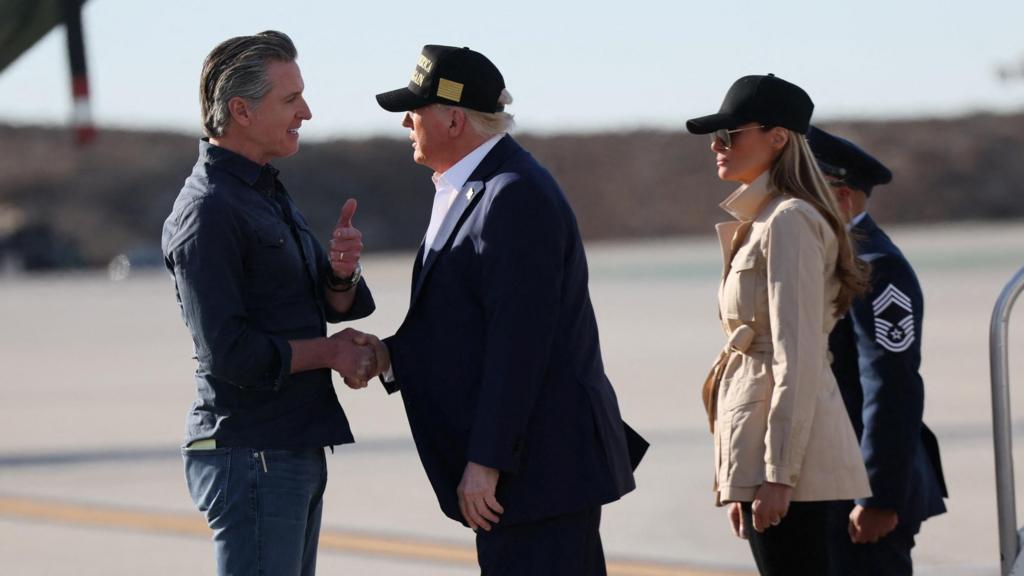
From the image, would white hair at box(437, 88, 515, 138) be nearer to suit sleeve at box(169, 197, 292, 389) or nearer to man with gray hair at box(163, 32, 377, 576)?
man with gray hair at box(163, 32, 377, 576)

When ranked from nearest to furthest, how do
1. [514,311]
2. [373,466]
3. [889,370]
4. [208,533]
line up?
[514,311], [889,370], [208,533], [373,466]

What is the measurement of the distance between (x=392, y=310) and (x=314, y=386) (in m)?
18.7

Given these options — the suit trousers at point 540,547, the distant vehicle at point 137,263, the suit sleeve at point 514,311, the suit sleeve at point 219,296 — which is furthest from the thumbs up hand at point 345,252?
the distant vehicle at point 137,263

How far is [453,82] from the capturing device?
3.09 m

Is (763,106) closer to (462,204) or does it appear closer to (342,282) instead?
(462,204)

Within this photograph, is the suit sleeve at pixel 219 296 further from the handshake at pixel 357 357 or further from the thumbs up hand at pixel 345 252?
the thumbs up hand at pixel 345 252

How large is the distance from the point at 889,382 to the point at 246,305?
165 cm

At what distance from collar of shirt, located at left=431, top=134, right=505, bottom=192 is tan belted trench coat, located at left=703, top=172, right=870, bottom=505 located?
639 mm

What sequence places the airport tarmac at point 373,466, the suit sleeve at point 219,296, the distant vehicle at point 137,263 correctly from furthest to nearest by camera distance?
the distant vehicle at point 137,263 < the airport tarmac at point 373,466 < the suit sleeve at point 219,296

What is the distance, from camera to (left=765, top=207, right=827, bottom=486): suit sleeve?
322 centimetres

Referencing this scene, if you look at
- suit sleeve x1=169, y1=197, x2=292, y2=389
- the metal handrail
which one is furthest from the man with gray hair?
the metal handrail

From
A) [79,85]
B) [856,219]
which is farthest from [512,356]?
[79,85]

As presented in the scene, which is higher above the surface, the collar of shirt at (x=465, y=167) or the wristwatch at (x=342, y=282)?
the collar of shirt at (x=465, y=167)

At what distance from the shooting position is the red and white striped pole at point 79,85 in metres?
6.80
